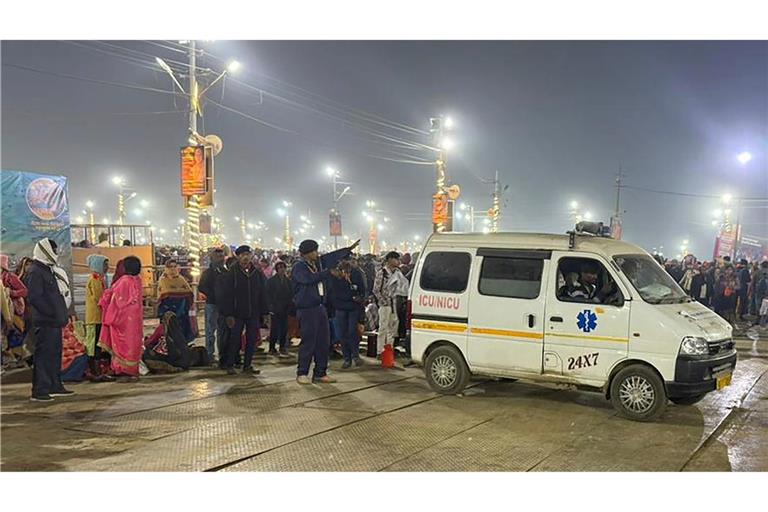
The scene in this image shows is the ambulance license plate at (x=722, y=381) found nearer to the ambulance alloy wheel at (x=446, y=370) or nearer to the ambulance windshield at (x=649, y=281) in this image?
the ambulance windshield at (x=649, y=281)

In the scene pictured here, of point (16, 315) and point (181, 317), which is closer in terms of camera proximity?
point (16, 315)

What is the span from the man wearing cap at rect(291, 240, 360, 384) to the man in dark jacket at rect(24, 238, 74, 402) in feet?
10.4

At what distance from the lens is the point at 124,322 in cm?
922

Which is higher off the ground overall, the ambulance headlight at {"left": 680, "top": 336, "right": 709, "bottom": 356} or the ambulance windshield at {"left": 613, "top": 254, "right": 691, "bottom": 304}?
the ambulance windshield at {"left": 613, "top": 254, "right": 691, "bottom": 304}

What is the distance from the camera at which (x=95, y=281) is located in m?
9.34

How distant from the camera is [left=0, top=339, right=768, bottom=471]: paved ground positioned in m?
5.70

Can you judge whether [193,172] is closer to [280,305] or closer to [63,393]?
[280,305]

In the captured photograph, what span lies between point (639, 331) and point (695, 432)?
4.00 ft

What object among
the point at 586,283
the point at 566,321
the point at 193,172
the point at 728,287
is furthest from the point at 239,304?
the point at 728,287

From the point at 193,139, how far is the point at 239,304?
30.0 feet

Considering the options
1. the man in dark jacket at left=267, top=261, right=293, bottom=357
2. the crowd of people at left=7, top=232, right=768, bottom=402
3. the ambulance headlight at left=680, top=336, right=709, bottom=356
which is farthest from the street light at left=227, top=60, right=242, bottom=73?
the ambulance headlight at left=680, top=336, right=709, bottom=356

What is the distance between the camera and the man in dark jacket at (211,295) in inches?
417

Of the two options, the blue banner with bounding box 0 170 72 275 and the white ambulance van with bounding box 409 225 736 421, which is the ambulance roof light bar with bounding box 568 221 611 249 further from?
the blue banner with bounding box 0 170 72 275

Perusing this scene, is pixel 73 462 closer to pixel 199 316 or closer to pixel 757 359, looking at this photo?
pixel 757 359
